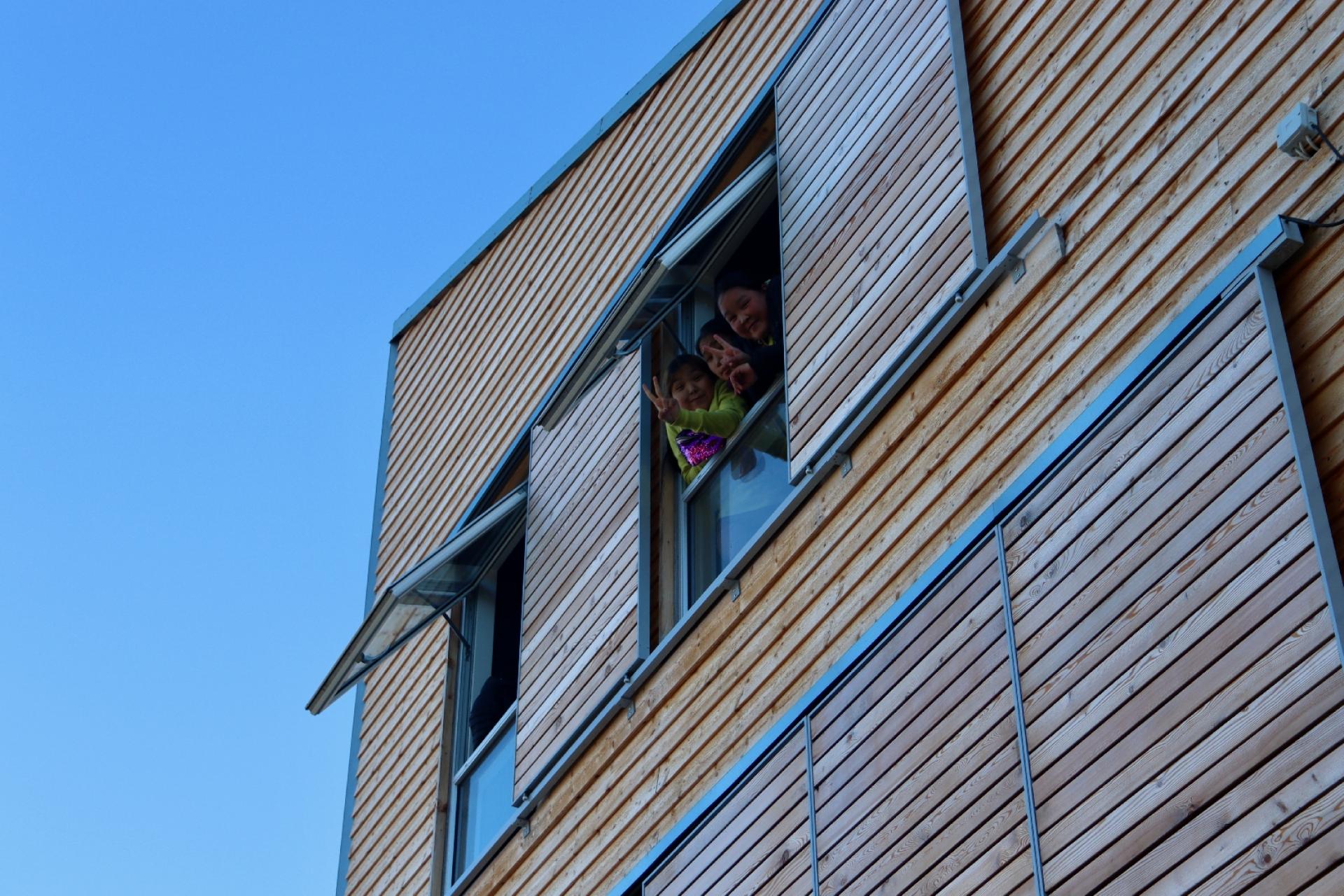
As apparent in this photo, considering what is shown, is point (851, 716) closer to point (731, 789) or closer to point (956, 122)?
point (731, 789)

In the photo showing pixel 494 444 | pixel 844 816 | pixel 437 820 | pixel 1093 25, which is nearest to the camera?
pixel 844 816

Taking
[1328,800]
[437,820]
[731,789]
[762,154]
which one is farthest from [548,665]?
[1328,800]

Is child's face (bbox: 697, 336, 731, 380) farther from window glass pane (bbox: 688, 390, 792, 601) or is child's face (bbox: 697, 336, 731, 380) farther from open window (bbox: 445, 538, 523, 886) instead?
open window (bbox: 445, 538, 523, 886)

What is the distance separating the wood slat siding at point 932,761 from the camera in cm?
562

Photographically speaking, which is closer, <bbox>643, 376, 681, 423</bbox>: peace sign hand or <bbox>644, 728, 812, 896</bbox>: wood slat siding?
<bbox>644, 728, 812, 896</bbox>: wood slat siding

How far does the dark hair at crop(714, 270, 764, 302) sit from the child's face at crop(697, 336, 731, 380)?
33cm

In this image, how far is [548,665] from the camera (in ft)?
30.9

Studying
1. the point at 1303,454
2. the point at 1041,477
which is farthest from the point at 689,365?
the point at 1303,454

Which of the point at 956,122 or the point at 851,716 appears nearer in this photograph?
the point at 851,716

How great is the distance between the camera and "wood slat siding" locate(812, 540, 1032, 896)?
562cm

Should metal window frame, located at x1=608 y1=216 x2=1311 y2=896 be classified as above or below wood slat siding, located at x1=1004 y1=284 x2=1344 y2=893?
above

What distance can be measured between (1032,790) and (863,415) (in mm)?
2155

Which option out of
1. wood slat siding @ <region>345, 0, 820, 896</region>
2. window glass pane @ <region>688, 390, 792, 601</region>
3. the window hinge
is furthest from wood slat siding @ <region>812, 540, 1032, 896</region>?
wood slat siding @ <region>345, 0, 820, 896</region>

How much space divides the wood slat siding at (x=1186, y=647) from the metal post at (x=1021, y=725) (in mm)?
28
